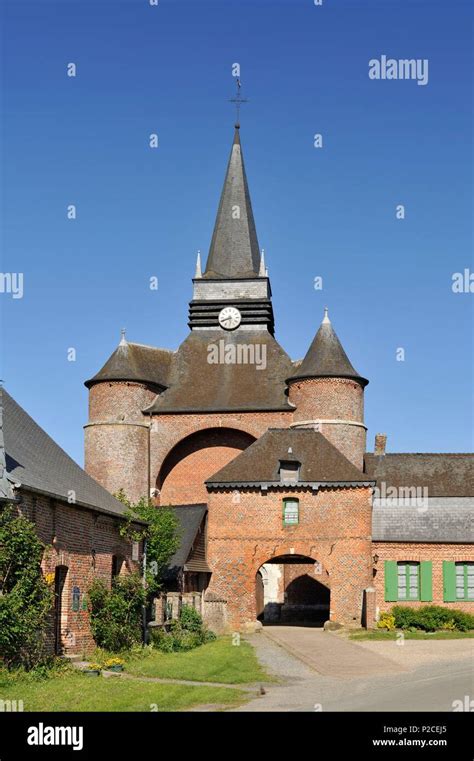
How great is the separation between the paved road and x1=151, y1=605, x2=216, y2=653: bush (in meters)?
3.30

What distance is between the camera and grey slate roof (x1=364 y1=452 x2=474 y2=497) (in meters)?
37.8

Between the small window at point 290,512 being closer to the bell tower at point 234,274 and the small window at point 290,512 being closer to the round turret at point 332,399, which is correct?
the round turret at point 332,399

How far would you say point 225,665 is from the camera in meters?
21.4

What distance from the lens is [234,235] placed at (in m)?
50.9

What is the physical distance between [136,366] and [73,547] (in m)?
23.9

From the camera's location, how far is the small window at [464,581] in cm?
3541

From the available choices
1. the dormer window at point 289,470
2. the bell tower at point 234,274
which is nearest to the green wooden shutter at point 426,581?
the dormer window at point 289,470

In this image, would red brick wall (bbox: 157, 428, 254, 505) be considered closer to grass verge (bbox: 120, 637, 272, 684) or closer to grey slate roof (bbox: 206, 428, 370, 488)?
grey slate roof (bbox: 206, 428, 370, 488)

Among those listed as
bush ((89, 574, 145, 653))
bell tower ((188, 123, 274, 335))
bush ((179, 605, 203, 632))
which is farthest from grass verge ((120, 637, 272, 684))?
bell tower ((188, 123, 274, 335))

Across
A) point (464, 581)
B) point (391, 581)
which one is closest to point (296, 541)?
point (391, 581)

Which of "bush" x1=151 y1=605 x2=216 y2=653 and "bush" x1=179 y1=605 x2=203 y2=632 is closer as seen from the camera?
"bush" x1=151 y1=605 x2=216 y2=653

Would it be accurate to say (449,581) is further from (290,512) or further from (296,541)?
(290,512)
